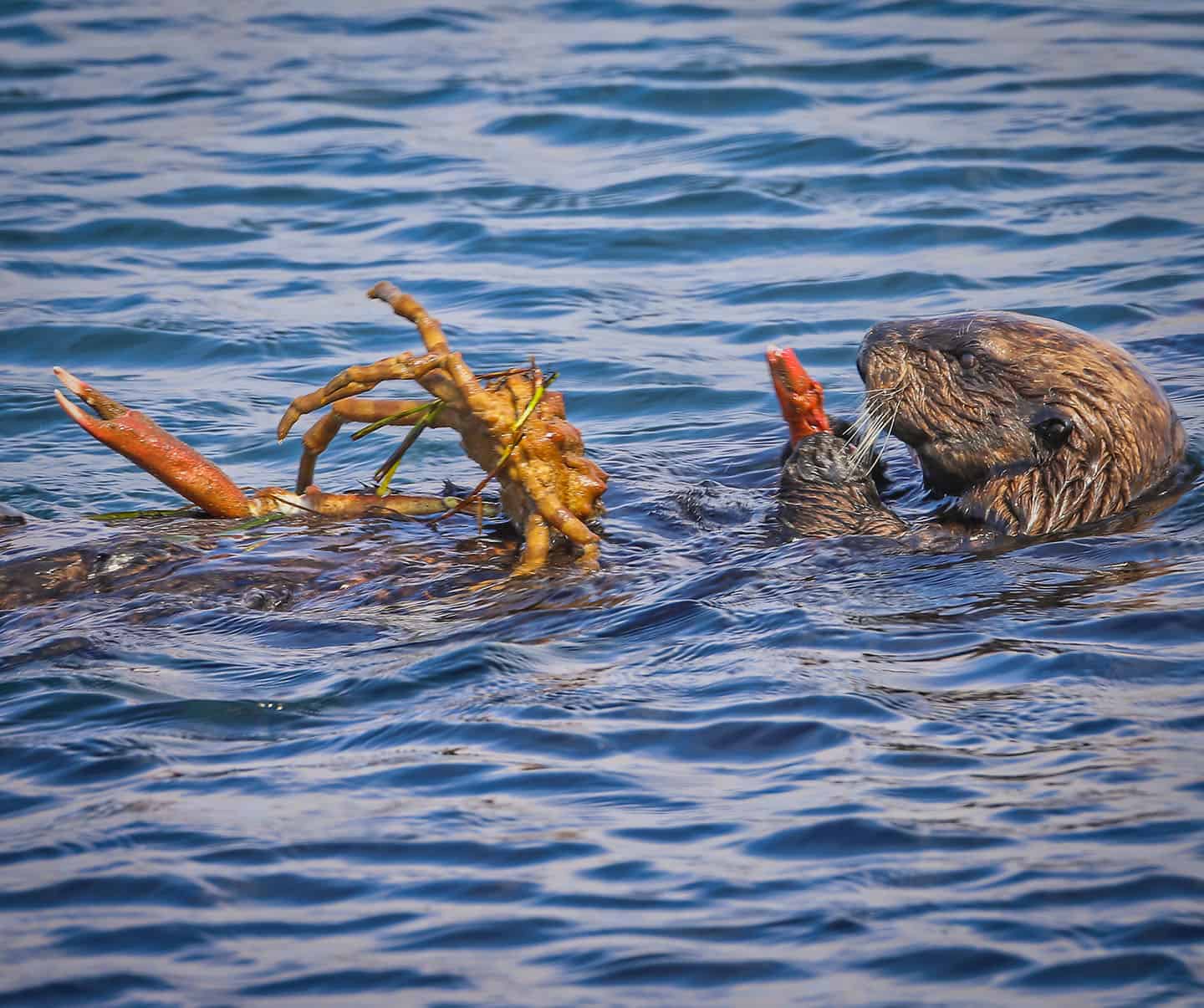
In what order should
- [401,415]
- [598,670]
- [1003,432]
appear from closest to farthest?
1. [598,670]
2. [401,415]
3. [1003,432]

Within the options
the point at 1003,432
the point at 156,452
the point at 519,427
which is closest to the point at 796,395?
the point at 1003,432

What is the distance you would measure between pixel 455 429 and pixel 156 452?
901 millimetres

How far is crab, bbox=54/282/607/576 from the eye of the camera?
4238mm

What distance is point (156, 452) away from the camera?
4516 millimetres

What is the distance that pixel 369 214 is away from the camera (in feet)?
32.0

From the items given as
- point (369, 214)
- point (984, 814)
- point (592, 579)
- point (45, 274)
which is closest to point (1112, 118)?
point (369, 214)

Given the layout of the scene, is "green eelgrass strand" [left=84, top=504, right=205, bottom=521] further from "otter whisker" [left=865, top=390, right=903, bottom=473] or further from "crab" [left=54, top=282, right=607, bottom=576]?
"otter whisker" [left=865, top=390, right=903, bottom=473]

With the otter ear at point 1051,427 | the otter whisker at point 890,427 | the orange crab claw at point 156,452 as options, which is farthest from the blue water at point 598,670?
the otter ear at point 1051,427

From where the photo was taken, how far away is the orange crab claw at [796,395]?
4.86 meters

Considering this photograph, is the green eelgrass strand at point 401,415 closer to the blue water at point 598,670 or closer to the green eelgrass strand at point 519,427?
the green eelgrass strand at point 519,427

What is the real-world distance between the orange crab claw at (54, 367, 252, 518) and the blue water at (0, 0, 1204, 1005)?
11 cm

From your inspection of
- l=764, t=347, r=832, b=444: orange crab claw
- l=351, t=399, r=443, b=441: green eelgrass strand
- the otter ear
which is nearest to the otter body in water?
the otter ear

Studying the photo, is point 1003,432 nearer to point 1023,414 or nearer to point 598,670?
point 1023,414

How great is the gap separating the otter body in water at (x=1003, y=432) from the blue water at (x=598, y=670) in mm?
187
